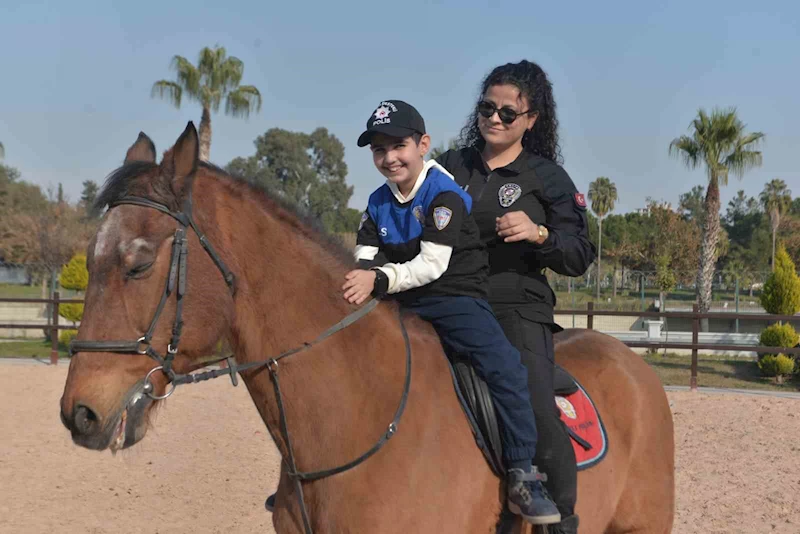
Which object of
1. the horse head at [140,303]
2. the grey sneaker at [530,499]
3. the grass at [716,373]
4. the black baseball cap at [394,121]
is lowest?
the grass at [716,373]

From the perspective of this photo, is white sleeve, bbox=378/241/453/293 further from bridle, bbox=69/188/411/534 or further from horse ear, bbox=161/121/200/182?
horse ear, bbox=161/121/200/182

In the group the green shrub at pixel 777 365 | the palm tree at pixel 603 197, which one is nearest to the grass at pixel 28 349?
the green shrub at pixel 777 365

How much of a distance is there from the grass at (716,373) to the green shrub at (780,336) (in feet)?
2.70

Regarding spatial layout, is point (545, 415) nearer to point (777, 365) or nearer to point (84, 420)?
point (84, 420)

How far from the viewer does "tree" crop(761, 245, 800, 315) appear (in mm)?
15781

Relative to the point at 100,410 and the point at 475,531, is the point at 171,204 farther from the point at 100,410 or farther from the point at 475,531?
the point at 475,531

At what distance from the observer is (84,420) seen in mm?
2068

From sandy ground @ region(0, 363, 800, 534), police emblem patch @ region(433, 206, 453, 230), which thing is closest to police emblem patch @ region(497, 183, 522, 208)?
police emblem patch @ region(433, 206, 453, 230)

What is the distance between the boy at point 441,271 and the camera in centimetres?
264

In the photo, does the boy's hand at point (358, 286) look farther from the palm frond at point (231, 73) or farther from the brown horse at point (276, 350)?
the palm frond at point (231, 73)

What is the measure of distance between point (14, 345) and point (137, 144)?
64.9 feet

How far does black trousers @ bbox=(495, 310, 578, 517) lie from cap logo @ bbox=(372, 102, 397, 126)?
37.8 inches

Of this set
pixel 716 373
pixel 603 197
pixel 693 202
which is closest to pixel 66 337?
pixel 716 373

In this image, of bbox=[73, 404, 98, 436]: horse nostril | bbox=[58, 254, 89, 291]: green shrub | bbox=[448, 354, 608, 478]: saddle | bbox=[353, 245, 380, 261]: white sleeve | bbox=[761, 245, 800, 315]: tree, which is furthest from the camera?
bbox=[58, 254, 89, 291]: green shrub
